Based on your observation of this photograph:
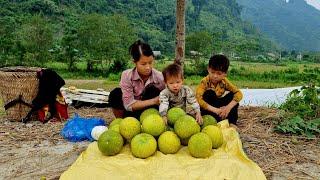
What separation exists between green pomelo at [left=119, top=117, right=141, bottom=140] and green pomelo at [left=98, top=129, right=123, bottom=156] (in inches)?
2.8

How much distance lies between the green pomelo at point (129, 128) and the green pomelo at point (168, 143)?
0.24 metres

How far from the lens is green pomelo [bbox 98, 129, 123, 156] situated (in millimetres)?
3709

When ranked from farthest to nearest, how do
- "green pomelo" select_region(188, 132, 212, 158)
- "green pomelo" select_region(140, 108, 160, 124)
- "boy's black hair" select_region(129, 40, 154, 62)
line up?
"boy's black hair" select_region(129, 40, 154, 62), "green pomelo" select_region(140, 108, 160, 124), "green pomelo" select_region(188, 132, 212, 158)

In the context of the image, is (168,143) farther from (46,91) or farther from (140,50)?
(46,91)

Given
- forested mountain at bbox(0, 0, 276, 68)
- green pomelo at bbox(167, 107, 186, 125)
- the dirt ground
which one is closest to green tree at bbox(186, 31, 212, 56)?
forested mountain at bbox(0, 0, 276, 68)

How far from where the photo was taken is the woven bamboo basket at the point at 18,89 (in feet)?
19.5

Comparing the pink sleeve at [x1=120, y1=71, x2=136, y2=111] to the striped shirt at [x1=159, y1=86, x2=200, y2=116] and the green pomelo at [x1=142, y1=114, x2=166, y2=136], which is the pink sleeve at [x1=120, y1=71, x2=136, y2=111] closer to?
the striped shirt at [x1=159, y1=86, x2=200, y2=116]

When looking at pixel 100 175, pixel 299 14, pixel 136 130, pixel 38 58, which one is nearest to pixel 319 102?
pixel 136 130

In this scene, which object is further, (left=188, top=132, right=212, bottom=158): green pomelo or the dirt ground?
the dirt ground

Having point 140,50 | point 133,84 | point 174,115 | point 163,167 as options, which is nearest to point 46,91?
point 133,84

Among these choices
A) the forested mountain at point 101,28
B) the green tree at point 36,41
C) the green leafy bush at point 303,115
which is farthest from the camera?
the forested mountain at point 101,28

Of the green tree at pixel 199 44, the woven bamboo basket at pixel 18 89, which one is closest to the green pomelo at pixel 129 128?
the woven bamboo basket at pixel 18 89

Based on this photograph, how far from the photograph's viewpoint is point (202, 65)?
3338 cm

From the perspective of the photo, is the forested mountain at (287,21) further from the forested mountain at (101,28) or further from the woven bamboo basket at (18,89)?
the woven bamboo basket at (18,89)
